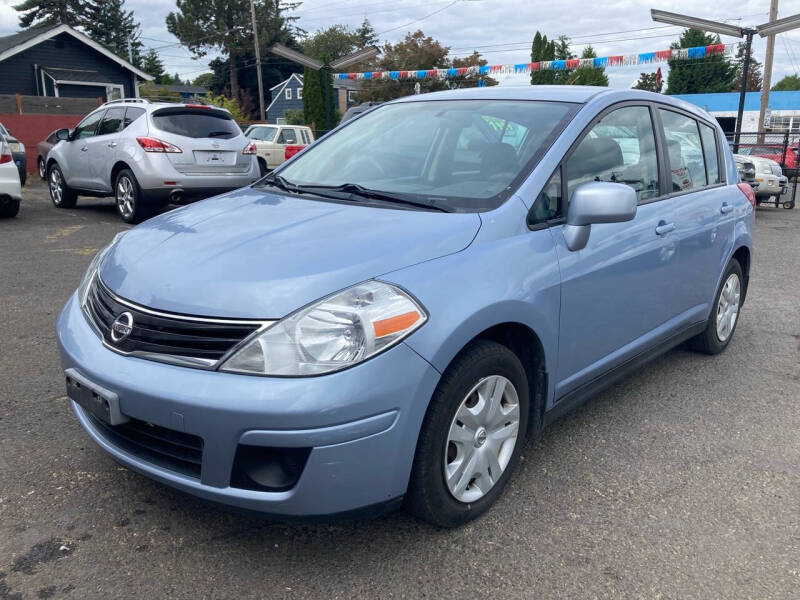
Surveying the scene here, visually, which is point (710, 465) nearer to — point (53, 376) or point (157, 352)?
point (157, 352)

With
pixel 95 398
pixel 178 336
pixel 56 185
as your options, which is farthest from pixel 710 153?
pixel 56 185

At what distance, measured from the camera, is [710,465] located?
10.5 ft

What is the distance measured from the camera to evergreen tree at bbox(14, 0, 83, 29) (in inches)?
2222

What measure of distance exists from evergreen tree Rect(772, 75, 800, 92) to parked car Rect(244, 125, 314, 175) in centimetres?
7682

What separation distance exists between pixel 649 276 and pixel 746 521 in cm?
124

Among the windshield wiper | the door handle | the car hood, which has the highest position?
the windshield wiper

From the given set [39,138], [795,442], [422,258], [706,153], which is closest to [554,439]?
[795,442]

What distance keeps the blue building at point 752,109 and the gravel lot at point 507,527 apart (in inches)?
1720

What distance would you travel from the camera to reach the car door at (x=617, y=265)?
117 inches

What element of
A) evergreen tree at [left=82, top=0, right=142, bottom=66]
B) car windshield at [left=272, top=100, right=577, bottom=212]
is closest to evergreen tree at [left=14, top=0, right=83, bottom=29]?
evergreen tree at [left=82, top=0, right=142, bottom=66]

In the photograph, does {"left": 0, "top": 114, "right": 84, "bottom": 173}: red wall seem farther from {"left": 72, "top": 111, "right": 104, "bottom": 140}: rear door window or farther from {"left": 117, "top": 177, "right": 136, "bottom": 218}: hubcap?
{"left": 117, "top": 177, "right": 136, "bottom": 218}: hubcap

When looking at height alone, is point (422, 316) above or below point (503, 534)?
above

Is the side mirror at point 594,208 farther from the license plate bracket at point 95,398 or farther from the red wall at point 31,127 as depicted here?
the red wall at point 31,127

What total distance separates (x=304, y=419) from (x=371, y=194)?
131 cm
